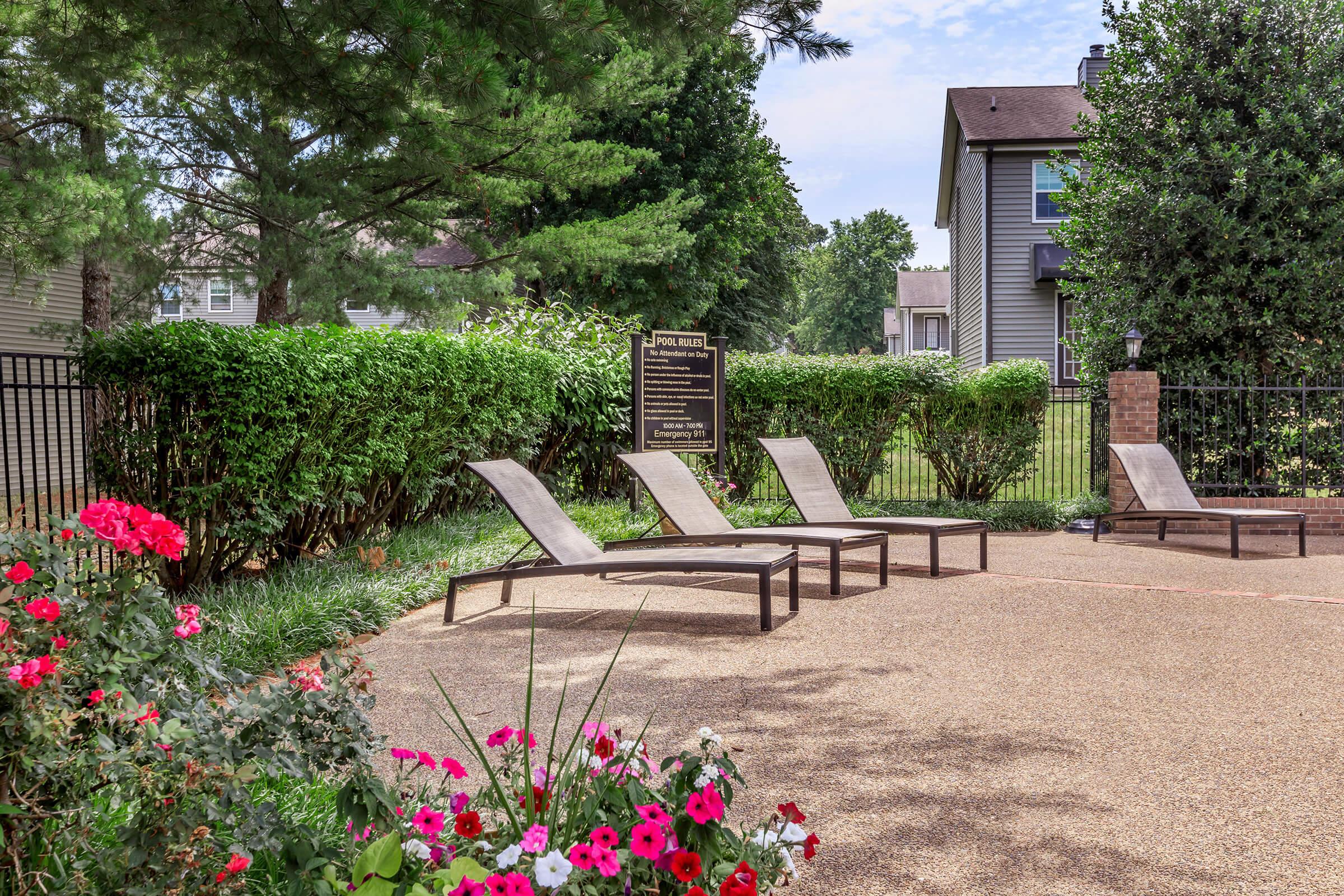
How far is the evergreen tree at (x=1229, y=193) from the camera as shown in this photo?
1122cm

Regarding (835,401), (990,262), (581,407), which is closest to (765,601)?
(581,407)

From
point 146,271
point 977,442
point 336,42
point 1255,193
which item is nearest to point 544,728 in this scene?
point 336,42

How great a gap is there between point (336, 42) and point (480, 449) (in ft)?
11.9

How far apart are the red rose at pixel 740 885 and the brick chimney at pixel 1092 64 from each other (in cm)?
2736

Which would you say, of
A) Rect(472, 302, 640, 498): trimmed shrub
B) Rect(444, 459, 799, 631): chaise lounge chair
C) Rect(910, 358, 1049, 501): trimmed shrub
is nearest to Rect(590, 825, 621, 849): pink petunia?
Rect(444, 459, 799, 631): chaise lounge chair

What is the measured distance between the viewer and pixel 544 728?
3.92 metres

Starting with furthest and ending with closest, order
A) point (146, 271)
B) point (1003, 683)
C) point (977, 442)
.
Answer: point (146, 271)
point (977, 442)
point (1003, 683)

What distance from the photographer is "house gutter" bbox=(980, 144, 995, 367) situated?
917 inches

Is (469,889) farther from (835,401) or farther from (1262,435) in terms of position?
(1262,435)

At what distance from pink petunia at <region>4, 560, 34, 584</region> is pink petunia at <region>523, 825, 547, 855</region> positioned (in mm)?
1113

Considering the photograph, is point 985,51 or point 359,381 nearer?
point 359,381

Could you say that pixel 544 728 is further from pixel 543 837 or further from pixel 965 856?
pixel 543 837

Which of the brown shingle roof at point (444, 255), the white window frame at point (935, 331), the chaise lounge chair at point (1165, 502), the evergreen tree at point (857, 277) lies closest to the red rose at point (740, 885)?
the chaise lounge chair at point (1165, 502)

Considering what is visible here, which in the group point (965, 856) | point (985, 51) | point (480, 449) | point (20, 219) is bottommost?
point (965, 856)
